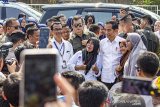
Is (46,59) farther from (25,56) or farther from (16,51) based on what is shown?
(16,51)

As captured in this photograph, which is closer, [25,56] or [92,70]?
[25,56]

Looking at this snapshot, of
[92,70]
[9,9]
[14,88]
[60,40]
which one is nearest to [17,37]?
[60,40]

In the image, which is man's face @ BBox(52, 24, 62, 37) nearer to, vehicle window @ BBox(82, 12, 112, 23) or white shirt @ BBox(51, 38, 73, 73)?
white shirt @ BBox(51, 38, 73, 73)

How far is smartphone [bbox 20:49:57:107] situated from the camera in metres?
1.17

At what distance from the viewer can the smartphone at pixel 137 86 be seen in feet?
4.57

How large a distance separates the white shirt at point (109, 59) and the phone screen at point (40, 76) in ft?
16.5

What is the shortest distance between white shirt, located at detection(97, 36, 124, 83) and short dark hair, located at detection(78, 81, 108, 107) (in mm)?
3451

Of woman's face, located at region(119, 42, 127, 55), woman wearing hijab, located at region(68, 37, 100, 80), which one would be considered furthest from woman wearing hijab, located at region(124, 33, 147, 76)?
woman wearing hijab, located at region(68, 37, 100, 80)

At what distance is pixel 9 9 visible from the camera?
1289 centimetres

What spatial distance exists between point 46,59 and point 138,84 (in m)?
0.36

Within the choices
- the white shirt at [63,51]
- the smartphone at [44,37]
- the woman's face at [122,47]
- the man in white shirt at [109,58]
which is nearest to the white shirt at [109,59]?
the man in white shirt at [109,58]

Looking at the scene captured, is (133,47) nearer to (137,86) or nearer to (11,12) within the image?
(137,86)

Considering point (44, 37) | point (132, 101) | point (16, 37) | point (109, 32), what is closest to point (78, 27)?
point (109, 32)

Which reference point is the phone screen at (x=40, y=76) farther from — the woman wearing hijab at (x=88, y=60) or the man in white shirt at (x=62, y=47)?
the woman wearing hijab at (x=88, y=60)
